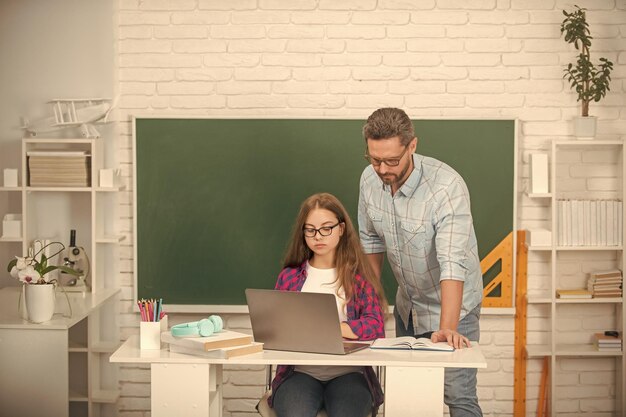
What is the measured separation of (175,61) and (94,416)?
1.79 meters

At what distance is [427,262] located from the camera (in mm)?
3385

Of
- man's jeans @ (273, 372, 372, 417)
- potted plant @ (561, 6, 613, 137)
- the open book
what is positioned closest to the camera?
the open book

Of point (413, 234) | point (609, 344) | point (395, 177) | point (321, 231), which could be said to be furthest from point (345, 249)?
point (609, 344)

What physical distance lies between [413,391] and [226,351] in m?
0.61

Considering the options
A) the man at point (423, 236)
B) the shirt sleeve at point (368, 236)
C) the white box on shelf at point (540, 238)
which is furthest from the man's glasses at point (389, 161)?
the white box on shelf at point (540, 238)

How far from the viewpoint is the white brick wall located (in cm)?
449

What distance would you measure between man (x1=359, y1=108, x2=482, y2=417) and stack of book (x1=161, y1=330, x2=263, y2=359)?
0.64 m

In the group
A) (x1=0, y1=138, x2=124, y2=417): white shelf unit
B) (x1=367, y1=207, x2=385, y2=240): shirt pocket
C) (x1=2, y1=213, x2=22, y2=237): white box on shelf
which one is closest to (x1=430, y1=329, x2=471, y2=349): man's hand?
(x1=367, y1=207, x2=385, y2=240): shirt pocket

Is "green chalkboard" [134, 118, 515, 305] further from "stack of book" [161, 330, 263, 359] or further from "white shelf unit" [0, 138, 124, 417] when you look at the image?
"stack of book" [161, 330, 263, 359]

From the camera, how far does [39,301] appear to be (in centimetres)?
376

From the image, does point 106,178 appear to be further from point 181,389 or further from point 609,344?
point 609,344

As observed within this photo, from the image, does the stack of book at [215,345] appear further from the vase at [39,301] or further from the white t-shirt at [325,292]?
the vase at [39,301]

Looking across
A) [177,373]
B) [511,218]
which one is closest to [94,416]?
[177,373]

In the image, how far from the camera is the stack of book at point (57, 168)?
429 centimetres
